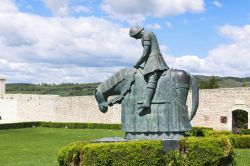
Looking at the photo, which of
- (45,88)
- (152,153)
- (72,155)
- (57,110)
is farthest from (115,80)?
(45,88)

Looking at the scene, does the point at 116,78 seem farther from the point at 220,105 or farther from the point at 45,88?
the point at 45,88

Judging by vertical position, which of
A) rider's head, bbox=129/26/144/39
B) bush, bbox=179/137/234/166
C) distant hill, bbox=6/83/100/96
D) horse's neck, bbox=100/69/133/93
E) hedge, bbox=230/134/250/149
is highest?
distant hill, bbox=6/83/100/96

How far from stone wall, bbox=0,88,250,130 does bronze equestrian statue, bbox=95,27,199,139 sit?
1857cm

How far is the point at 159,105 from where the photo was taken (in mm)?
8570

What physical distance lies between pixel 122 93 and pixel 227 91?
19286 mm

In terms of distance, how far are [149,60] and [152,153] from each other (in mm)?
1849

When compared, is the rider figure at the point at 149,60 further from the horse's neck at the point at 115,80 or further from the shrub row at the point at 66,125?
the shrub row at the point at 66,125

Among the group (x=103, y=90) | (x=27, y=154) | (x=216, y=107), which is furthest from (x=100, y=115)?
(x=103, y=90)

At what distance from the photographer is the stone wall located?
2698 cm

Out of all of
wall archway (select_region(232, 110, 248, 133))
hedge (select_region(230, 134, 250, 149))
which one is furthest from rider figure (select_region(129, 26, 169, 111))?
wall archway (select_region(232, 110, 248, 133))

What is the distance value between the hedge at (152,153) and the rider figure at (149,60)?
1.01 metres

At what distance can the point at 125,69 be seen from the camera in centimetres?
905

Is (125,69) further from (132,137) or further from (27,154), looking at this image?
(27,154)

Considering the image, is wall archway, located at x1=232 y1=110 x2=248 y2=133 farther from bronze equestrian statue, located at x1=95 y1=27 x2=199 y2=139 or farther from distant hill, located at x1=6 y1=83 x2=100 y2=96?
distant hill, located at x1=6 y1=83 x2=100 y2=96
